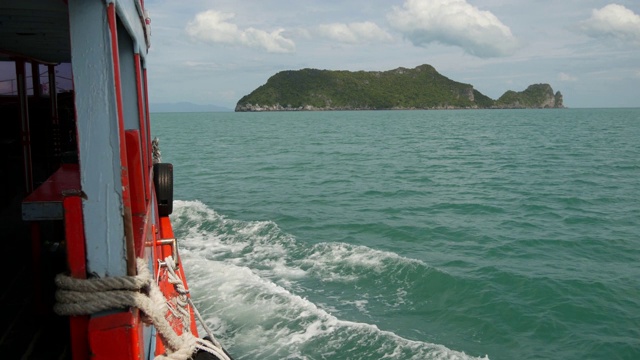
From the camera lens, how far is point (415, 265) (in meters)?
11.9

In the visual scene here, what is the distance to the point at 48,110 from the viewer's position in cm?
1266

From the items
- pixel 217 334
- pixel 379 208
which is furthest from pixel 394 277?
pixel 379 208

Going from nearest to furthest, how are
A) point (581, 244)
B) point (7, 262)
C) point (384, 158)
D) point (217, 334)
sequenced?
point (7, 262)
point (217, 334)
point (581, 244)
point (384, 158)

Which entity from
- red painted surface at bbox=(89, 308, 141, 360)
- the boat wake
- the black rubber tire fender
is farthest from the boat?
the boat wake

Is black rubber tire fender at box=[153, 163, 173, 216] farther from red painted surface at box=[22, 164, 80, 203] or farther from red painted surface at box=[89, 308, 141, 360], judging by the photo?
red painted surface at box=[89, 308, 141, 360]

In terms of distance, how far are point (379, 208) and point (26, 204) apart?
1570cm

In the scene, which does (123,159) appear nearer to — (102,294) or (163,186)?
(102,294)

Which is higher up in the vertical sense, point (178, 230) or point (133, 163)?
point (133, 163)

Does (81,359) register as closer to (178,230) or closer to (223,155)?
(178,230)

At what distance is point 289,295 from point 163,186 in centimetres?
316

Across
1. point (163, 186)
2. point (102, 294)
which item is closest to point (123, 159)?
point (102, 294)

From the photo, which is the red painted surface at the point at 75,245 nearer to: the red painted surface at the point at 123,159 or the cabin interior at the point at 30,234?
the red painted surface at the point at 123,159

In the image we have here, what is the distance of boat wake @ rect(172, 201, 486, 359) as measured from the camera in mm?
8219

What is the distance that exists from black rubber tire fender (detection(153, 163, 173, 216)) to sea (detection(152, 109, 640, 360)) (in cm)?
213
